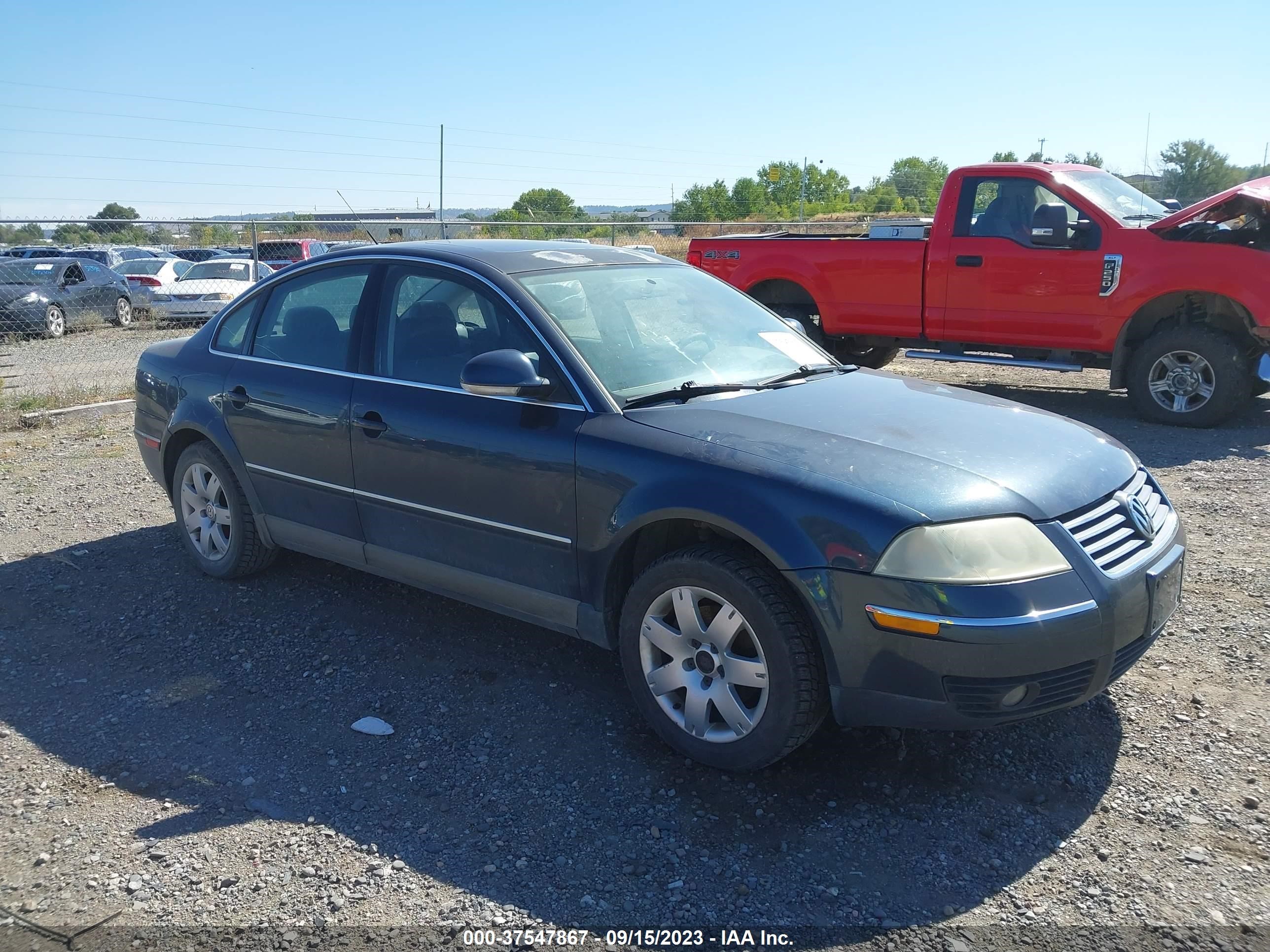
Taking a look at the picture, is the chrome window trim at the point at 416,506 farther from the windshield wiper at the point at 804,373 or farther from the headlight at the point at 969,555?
the headlight at the point at 969,555

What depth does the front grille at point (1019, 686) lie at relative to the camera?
118 inches

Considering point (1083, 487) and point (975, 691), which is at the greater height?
point (1083, 487)

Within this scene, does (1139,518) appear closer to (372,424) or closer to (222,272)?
(372,424)

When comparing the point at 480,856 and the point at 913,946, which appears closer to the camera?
Answer: the point at 913,946

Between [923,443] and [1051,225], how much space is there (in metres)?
6.38

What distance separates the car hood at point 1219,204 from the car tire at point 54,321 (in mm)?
16851

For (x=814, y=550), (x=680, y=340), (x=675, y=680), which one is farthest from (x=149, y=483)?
(x=814, y=550)

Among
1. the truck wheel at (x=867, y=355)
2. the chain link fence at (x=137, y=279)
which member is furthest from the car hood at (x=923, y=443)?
the chain link fence at (x=137, y=279)

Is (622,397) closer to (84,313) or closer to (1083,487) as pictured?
(1083,487)

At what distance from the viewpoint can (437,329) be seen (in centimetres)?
435

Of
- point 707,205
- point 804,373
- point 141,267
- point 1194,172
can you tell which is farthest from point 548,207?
point 804,373

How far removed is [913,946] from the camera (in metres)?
2.61

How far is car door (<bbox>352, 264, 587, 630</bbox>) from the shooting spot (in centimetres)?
379

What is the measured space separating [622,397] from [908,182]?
2652cm
